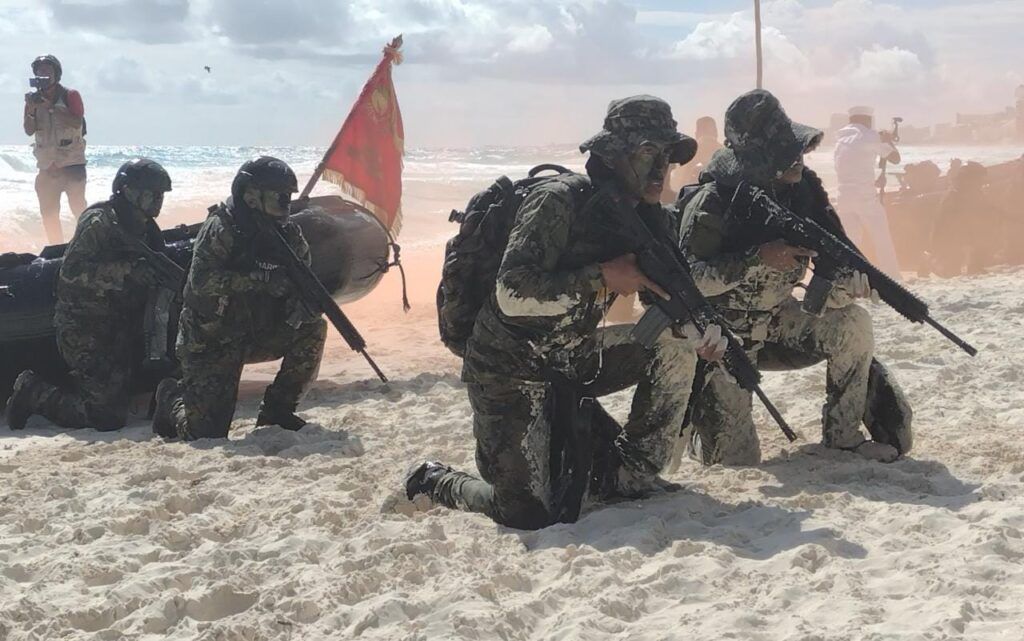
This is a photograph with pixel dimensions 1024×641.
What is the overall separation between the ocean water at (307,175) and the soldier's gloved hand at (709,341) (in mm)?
16225

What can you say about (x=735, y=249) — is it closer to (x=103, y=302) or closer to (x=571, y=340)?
(x=571, y=340)

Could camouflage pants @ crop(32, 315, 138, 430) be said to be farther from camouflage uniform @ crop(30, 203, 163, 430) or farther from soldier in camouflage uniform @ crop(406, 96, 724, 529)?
soldier in camouflage uniform @ crop(406, 96, 724, 529)

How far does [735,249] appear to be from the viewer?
472 cm

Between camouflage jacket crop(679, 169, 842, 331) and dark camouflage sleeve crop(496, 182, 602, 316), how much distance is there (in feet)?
3.07

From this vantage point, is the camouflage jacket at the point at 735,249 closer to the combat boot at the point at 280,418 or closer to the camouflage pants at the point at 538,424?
the camouflage pants at the point at 538,424

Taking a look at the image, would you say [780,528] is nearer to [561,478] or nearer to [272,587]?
[561,478]

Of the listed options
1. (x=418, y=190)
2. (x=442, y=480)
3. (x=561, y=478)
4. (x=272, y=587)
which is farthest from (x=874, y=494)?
(x=418, y=190)

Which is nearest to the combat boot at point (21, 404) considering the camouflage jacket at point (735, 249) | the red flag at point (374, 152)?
the red flag at point (374, 152)

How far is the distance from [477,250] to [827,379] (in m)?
1.78

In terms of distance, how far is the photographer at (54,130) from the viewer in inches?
447

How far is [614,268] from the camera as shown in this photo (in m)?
3.86

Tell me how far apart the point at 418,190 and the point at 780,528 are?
3162cm

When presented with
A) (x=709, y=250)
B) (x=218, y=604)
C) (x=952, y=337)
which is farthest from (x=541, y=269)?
(x=952, y=337)

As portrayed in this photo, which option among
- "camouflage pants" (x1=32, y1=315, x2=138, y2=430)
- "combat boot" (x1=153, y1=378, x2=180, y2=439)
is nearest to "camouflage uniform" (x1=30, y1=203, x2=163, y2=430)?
"camouflage pants" (x1=32, y1=315, x2=138, y2=430)
